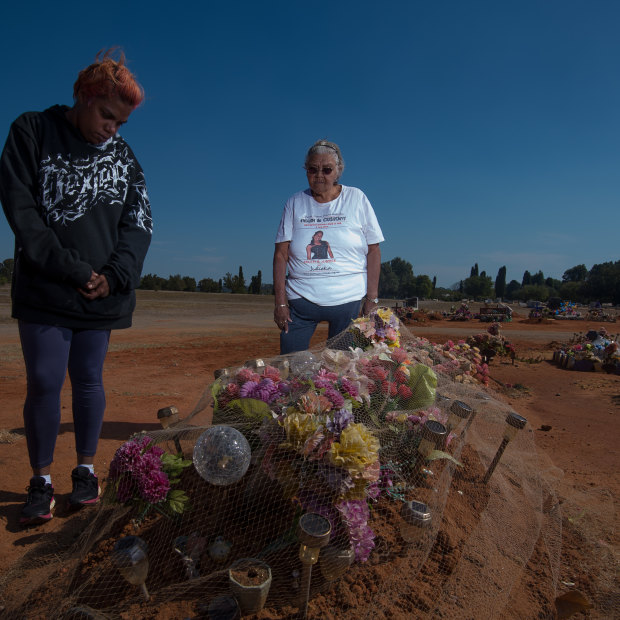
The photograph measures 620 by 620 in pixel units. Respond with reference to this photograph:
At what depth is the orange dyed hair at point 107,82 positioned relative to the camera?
1.83 m

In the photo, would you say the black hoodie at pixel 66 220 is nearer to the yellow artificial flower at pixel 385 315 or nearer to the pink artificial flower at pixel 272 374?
the pink artificial flower at pixel 272 374

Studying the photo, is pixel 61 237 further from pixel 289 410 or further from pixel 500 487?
pixel 500 487

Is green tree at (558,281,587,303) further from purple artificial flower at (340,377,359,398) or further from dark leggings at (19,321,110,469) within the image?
dark leggings at (19,321,110,469)

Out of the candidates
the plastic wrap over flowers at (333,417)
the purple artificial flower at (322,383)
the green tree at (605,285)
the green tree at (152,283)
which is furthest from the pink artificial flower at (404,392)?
the green tree at (605,285)

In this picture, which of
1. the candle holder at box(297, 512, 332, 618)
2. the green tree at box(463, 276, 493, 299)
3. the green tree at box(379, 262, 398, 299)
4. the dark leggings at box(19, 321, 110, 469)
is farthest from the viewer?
the green tree at box(379, 262, 398, 299)

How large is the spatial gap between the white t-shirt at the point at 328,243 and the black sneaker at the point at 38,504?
1794 mm

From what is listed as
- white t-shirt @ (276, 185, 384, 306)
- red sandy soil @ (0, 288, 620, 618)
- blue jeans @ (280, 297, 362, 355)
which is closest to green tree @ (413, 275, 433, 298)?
red sandy soil @ (0, 288, 620, 618)

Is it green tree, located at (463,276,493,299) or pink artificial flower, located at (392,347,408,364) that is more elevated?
green tree, located at (463,276,493,299)

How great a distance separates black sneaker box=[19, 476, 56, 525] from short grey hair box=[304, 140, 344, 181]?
2481 mm

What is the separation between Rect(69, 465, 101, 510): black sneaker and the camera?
214 centimetres

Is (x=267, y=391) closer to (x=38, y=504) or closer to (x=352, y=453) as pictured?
(x=352, y=453)

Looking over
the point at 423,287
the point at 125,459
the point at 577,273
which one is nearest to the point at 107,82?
the point at 125,459

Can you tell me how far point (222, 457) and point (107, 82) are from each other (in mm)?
1701

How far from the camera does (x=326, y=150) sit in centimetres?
283
